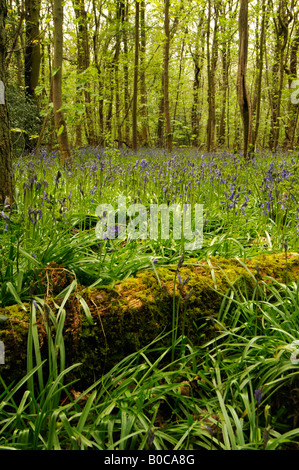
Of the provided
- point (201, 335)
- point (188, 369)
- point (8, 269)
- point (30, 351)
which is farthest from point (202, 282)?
point (8, 269)

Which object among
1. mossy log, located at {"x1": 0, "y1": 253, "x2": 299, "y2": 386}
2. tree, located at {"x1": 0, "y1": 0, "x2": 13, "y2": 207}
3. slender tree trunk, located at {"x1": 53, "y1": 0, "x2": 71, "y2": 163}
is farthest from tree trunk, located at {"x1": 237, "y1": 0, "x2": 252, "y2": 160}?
mossy log, located at {"x1": 0, "y1": 253, "x2": 299, "y2": 386}

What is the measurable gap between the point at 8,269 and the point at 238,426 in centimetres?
151

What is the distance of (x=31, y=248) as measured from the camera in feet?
7.15

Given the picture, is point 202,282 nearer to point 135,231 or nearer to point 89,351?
point 89,351

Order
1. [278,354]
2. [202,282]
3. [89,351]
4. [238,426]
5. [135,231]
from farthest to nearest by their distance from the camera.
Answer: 1. [135,231]
2. [202,282]
3. [89,351]
4. [278,354]
5. [238,426]
